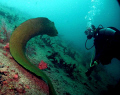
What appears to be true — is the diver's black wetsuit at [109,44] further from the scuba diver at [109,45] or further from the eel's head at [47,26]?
the eel's head at [47,26]

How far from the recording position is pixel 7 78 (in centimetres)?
210

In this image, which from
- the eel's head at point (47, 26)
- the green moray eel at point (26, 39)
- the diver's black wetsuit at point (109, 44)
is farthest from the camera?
the eel's head at point (47, 26)

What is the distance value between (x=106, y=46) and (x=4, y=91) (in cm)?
409

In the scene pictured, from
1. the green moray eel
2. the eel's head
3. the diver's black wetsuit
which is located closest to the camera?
the green moray eel

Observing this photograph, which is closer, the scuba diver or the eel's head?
the scuba diver

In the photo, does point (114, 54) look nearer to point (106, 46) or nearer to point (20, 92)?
point (106, 46)

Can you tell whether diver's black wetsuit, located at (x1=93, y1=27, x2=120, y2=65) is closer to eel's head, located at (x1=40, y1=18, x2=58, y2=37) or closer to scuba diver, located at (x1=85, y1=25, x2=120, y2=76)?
scuba diver, located at (x1=85, y1=25, x2=120, y2=76)

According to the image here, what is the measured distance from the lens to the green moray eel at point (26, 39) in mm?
2393

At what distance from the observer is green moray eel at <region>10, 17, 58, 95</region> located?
2393mm

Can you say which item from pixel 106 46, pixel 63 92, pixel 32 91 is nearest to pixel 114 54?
pixel 106 46

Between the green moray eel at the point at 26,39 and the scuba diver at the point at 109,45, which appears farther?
the scuba diver at the point at 109,45

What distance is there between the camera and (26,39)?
3.68m

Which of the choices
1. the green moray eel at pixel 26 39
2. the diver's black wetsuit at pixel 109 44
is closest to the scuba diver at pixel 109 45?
the diver's black wetsuit at pixel 109 44

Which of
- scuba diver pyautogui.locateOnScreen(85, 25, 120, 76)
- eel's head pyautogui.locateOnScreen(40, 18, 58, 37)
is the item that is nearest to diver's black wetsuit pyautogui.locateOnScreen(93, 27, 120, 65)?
scuba diver pyautogui.locateOnScreen(85, 25, 120, 76)
